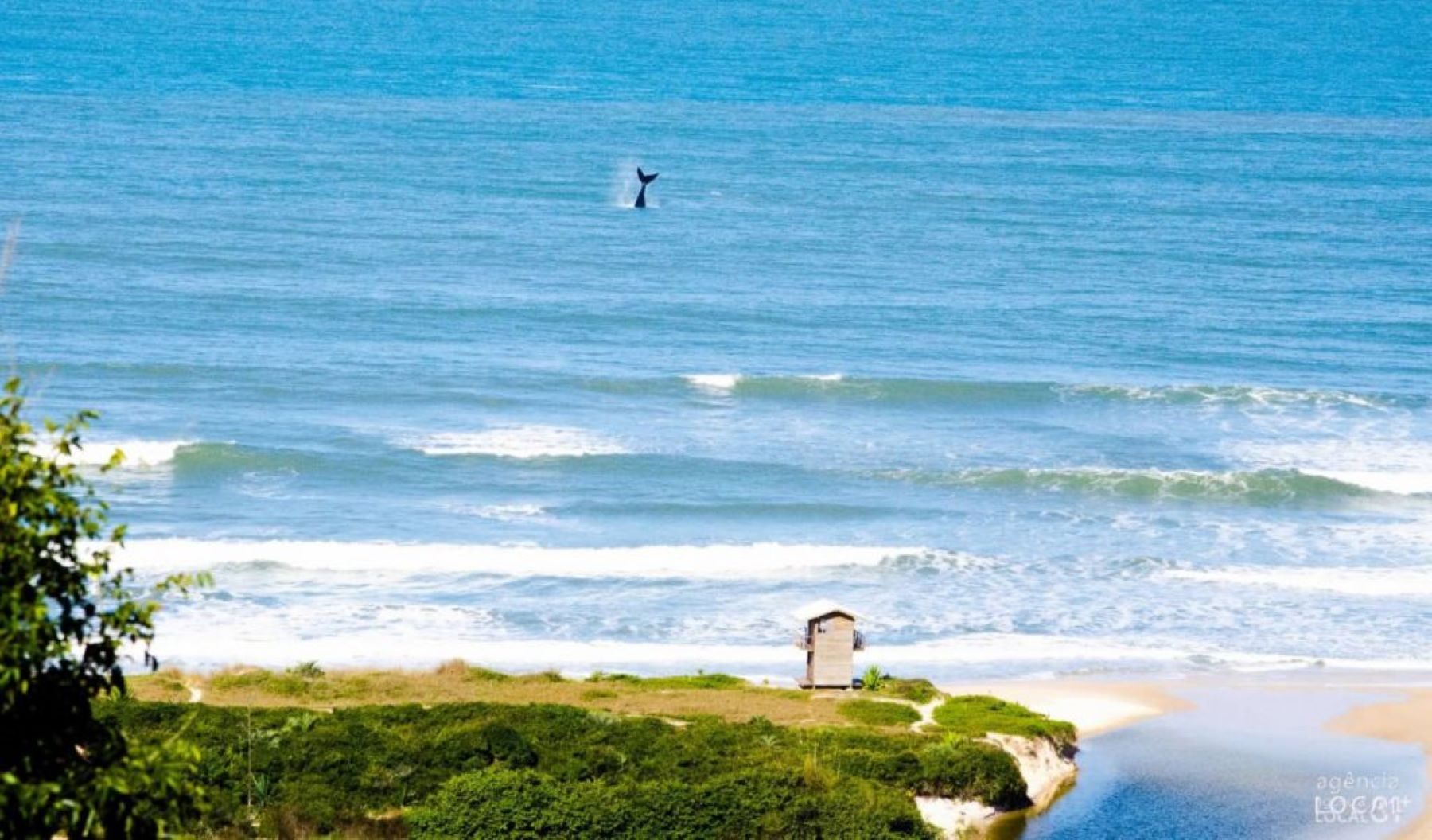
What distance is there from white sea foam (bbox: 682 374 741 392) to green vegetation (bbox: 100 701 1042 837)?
26.8m

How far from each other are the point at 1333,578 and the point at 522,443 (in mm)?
19311

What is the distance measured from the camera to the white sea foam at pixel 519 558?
40.3 meters

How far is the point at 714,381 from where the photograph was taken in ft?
181

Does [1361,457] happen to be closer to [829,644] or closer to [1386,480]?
[1386,480]

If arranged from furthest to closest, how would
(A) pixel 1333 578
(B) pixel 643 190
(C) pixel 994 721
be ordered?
1. (B) pixel 643 190
2. (A) pixel 1333 578
3. (C) pixel 994 721

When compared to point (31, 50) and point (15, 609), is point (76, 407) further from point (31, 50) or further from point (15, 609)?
point (31, 50)

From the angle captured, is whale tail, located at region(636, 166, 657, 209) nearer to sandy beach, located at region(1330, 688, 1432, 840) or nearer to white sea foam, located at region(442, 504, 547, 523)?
white sea foam, located at region(442, 504, 547, 523)

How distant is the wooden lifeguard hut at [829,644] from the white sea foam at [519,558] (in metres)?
9.45

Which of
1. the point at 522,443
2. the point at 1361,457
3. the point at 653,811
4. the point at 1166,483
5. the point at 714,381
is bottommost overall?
the point at 653,811

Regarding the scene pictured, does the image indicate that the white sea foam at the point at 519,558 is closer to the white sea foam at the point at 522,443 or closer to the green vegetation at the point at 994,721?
the white sea foam at the point at 522,443

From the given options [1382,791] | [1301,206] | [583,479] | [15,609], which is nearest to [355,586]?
[583,479]

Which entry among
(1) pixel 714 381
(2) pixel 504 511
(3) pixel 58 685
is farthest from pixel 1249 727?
(1) pixel 714 381

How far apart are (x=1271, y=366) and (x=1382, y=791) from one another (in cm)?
3213

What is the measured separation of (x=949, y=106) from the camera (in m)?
120
